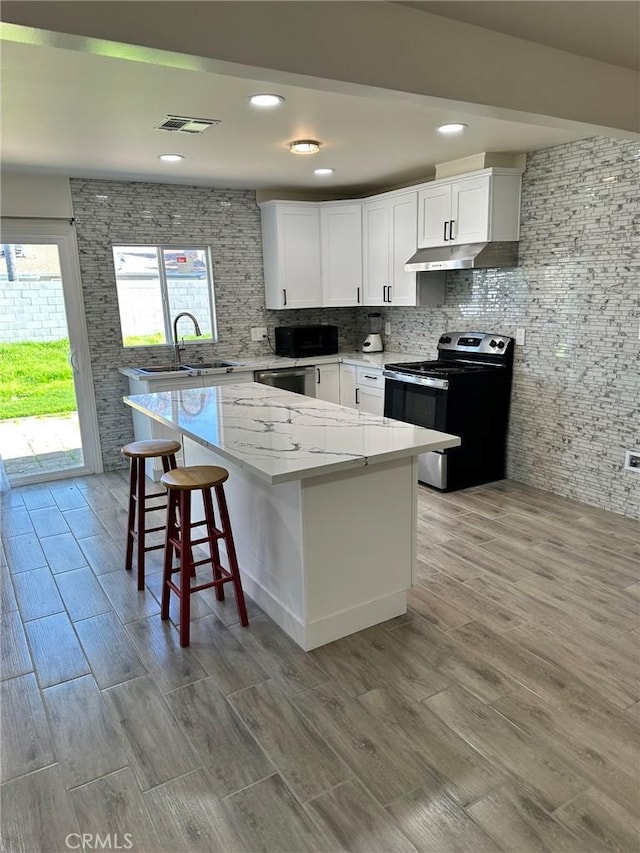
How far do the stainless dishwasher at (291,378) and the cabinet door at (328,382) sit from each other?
5 cm

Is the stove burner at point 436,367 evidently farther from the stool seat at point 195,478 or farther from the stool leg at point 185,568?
the stool leg at point 185,568

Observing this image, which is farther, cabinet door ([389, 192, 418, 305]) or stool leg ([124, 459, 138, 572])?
cabinet door ([389, 192, 418, 305])

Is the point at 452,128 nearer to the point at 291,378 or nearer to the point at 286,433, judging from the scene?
the point at 286,433

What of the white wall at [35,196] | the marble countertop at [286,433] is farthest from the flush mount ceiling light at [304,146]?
the white wall at [35,196]

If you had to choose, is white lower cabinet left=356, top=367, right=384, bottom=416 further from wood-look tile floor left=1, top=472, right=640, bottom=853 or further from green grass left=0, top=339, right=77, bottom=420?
green grass left=0, top=339, right=77, bottom=420

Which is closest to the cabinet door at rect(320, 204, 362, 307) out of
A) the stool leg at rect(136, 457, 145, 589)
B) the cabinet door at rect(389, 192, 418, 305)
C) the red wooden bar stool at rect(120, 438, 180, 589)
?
the cabinet door at rect(389, 192, 418, 305)

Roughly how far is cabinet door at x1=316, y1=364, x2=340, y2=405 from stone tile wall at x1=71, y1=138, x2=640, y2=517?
0.71 meters

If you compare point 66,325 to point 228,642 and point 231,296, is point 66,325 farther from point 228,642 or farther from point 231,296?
point 228,642

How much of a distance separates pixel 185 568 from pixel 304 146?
8.68ft

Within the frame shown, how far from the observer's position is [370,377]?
5.06 m

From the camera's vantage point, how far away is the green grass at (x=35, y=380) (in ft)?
15.2

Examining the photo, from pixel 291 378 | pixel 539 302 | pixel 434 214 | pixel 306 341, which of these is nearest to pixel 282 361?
pixel 291 378

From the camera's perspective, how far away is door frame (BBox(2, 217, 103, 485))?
4516 mm

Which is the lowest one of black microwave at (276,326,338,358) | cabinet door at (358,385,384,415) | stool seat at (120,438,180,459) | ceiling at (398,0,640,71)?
cabinet door at (358,385,384,415)
